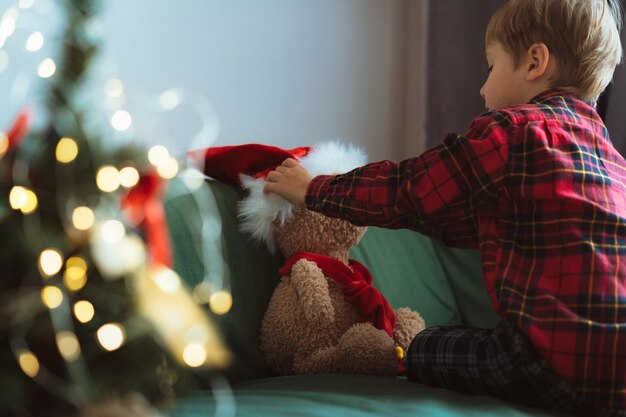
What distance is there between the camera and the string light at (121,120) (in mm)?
788

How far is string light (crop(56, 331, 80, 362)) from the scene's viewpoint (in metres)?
0.73

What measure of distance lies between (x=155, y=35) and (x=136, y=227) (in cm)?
103

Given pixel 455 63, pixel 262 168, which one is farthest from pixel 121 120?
pixel 455 63

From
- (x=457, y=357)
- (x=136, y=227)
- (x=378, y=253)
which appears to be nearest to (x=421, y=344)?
(x=457, y=357)

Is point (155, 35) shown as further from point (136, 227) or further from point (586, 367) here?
point (586, 367)

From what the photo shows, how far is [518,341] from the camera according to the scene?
116 centimetres

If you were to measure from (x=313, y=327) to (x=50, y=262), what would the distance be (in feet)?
2.30

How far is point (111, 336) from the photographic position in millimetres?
752

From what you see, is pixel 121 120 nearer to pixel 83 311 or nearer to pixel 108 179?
pixel 108 179

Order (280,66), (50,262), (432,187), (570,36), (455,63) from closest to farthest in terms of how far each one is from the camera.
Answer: (50,262)
(432,187)
(570,36)
(280,66)
(455,63)

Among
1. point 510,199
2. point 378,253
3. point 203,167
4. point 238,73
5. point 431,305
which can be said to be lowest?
point 431,305

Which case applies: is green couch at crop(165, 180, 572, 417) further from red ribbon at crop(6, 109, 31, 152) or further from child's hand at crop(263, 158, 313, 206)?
red ribbon at crop(6, 109, 31, 152)

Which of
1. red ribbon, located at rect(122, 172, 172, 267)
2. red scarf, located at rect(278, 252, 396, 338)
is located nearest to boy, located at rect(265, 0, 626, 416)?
→ red scarf, located at rect(278, 252, 396, 338)

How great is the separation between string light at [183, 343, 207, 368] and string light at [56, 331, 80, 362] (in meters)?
0.11
